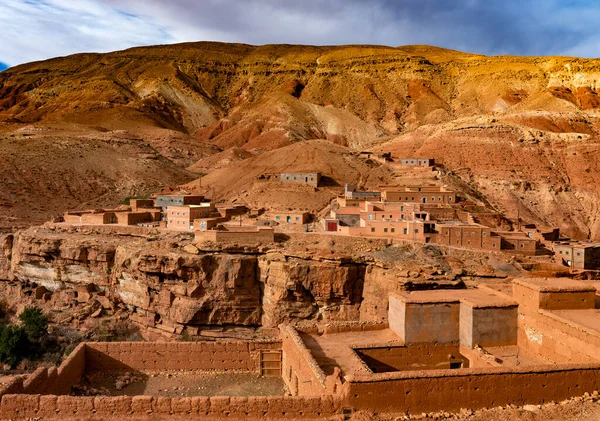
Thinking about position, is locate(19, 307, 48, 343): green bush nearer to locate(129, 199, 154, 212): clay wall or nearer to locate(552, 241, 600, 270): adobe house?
locate(129, 199, 154, 212): clay wall

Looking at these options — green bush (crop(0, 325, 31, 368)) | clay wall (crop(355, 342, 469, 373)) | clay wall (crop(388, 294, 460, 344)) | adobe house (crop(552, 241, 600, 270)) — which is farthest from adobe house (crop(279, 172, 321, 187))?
clay wall (crop(355, 342, 469, 373))

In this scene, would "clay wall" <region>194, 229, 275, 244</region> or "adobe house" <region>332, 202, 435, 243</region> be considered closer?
"clay wall" <region>194, 229, 275, 244</region>

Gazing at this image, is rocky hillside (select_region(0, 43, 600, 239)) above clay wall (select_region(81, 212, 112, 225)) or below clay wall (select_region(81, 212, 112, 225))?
above

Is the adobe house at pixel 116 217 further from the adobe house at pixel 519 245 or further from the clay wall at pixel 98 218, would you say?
the adobe house at pixel 519 245

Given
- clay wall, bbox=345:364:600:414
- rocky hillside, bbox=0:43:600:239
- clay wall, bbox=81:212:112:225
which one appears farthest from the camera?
rocky hillside, bbox=0:43:600:239

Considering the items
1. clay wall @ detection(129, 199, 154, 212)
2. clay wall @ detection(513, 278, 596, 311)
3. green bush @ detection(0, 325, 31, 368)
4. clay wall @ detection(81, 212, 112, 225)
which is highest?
clay wall @ detection(129, 199, 154, 212)

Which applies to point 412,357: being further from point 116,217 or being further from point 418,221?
point 116,217

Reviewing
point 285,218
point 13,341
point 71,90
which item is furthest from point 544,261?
point 71,90

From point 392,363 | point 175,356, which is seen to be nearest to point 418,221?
point 392,363

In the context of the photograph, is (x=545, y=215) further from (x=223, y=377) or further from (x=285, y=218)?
(x=223, y=377)
